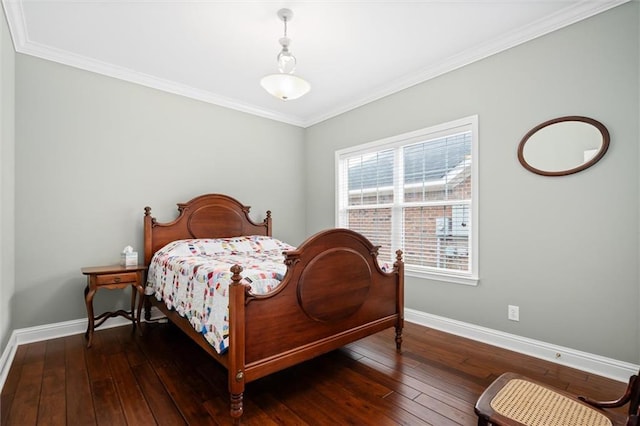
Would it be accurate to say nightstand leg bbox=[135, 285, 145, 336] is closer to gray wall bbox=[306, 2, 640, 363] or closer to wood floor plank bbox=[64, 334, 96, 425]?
wood floor plank bbox=[64, 334, 96, 425]

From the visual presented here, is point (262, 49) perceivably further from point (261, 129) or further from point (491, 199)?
point (491, 199)

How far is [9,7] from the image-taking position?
2332 millimetres

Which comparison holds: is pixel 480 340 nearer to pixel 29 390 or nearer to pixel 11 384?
pixel 29 390

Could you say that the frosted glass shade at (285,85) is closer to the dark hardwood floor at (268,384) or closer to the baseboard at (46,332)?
the dark hardwood floor at (268,384)

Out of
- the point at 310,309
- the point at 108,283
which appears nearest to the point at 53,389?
the point at 108,283

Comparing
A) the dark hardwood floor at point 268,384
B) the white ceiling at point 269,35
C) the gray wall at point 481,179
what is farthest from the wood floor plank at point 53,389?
the white ceiling at point 269,35

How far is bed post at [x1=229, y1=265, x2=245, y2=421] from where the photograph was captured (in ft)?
5.58

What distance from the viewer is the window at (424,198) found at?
3.05 metres

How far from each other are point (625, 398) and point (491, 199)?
1917 mm

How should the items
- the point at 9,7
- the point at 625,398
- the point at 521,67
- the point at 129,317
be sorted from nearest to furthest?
the point at 625,398 < the point at 9,7 < the point at 521,67 < the point at 129,317

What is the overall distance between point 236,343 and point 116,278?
1769mm

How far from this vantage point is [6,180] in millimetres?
2365

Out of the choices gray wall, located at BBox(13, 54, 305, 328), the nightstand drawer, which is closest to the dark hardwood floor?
the nightstand drawer

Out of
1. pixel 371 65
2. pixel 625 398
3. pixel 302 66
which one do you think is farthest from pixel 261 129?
pixel 625 398
